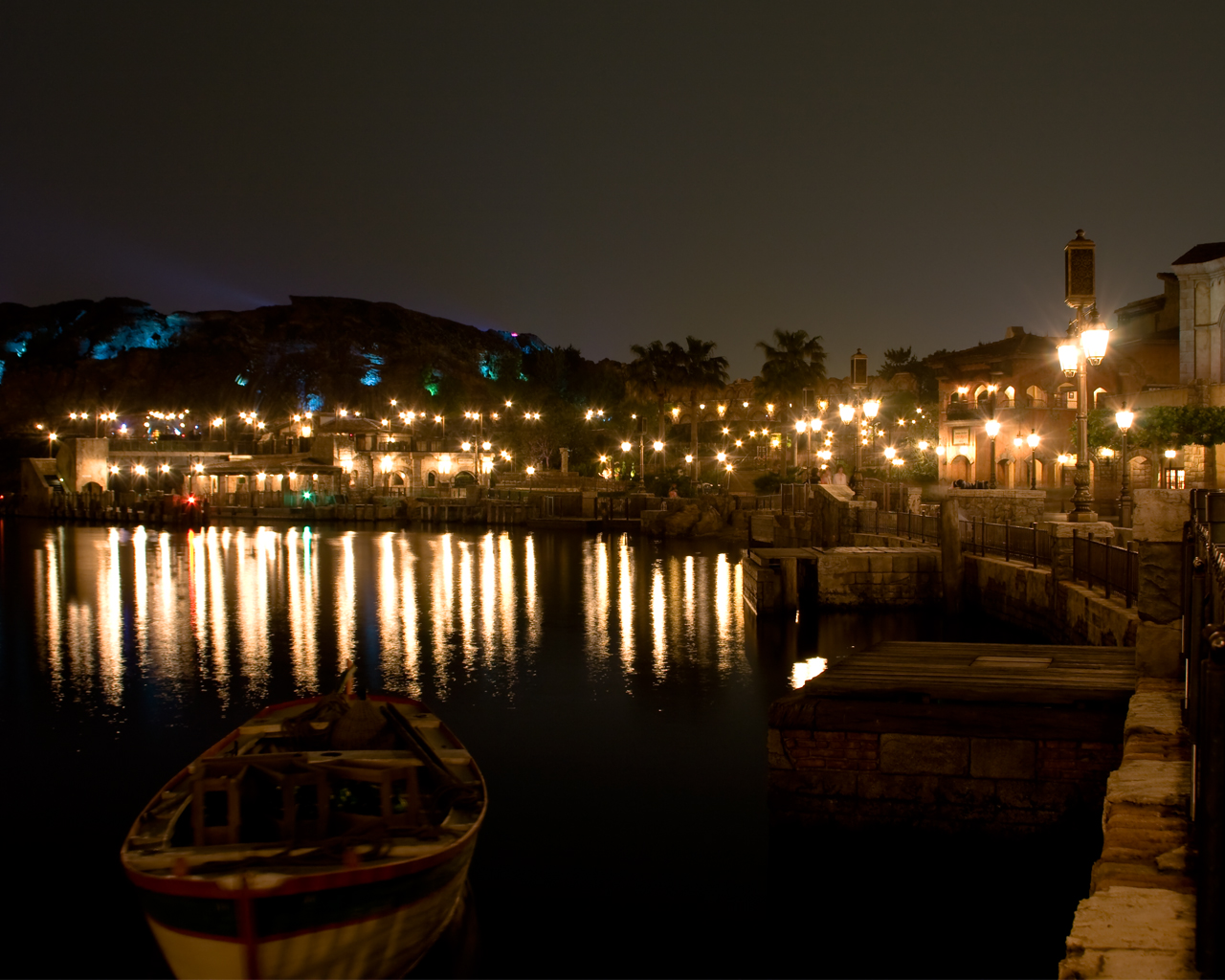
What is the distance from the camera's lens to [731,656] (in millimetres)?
21891

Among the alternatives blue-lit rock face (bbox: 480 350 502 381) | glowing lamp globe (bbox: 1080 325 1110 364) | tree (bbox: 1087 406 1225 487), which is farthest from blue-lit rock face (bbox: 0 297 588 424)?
glowing lamp globe (bbox: 1080 325 1110 364)

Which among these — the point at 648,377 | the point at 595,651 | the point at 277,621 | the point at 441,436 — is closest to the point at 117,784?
the point at 595,651

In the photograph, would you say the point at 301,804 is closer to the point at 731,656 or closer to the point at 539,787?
the point at 539,787

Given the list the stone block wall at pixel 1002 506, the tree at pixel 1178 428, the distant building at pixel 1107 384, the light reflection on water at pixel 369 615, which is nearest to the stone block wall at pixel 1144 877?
the light reflection on water at pixel 369 615

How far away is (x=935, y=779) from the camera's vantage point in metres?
9.51

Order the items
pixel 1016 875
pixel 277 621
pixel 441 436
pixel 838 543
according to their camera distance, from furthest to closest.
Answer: pixel 441 436 → pixel 838 543 → pixel 277 621 → pixel 1016 875

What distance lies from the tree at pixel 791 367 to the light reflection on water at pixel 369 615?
78.1ft

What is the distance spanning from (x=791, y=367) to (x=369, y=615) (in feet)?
153

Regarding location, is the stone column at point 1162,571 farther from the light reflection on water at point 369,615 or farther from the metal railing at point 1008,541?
the metal railing at point 1008,541

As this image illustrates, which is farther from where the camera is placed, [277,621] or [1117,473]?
[1117,473]

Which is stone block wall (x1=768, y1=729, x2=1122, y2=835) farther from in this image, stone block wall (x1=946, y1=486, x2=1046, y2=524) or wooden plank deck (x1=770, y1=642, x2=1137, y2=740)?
stone block wall (x1=946, y1=486, x2=1046, y2=524)

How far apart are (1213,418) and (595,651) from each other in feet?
82.3

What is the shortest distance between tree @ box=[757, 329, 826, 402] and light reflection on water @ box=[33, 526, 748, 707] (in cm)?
2379

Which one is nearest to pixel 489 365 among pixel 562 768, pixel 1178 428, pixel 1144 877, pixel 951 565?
pixel 1178 428
